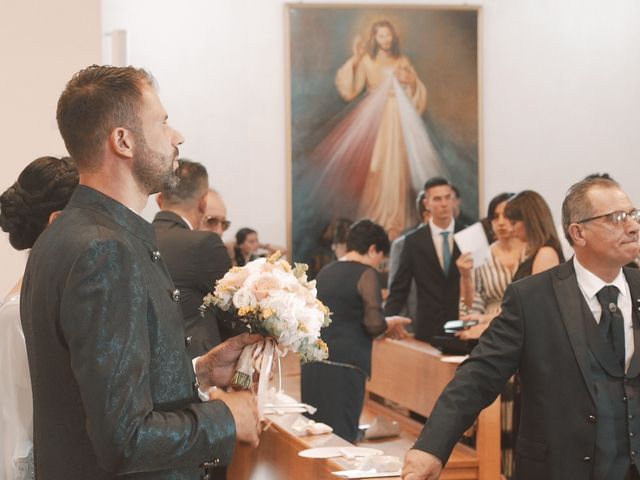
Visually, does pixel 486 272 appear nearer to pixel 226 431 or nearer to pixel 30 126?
pixel 30 126

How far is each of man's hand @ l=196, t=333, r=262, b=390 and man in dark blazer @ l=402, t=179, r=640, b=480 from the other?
46.6 inches

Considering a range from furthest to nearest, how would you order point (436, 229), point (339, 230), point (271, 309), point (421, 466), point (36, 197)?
1. point (339, 230)
2. point (436, 229)
3. point (421, 466)
4. point (36, 197)
5. point (271, 309)

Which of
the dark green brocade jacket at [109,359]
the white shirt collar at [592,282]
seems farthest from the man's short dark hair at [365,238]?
the dark green brocade jacket at [109,359]

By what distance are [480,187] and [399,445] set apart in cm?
746

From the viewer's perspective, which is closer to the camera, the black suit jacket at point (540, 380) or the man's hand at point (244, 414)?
the man's hand at point (244, 414)

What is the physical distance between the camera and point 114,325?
7.07 ft

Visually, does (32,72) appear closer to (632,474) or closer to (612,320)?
(612,320)

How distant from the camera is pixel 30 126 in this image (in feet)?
18.4

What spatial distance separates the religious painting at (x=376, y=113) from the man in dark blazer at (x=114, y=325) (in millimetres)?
10811

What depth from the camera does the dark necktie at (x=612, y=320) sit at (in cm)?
383

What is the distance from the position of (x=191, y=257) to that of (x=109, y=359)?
265 centimetres

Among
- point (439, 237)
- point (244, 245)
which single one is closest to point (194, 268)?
point (439, 237)

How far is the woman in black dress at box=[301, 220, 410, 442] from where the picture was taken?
707 centimetres

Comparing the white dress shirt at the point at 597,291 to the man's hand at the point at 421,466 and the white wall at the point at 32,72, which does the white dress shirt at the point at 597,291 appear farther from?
the white wall at the point at 32,72
